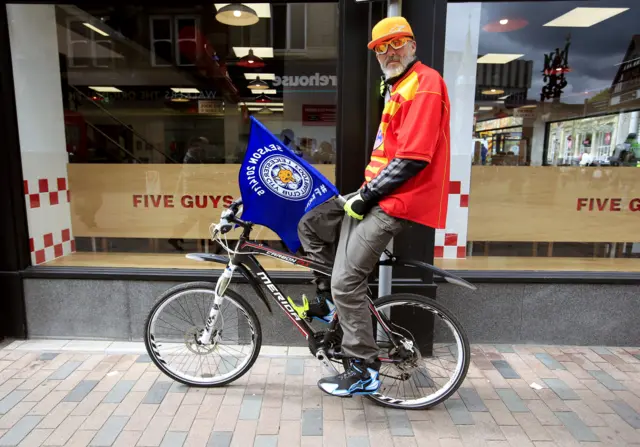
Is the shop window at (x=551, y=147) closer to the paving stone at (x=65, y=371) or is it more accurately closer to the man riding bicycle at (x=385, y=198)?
the man riding bicycle at (x=385, y=198)

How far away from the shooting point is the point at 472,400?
2.70 metres

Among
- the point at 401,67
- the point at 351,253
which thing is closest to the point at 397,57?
the point at 401,67

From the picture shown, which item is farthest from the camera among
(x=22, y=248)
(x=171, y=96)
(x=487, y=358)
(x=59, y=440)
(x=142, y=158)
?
(x=171, y=96)

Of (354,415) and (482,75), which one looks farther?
(482,75)

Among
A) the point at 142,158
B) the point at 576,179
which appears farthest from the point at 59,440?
the point at 576,179

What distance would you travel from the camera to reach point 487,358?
128 inches

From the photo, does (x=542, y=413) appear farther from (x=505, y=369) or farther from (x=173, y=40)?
(x=173, y=40)

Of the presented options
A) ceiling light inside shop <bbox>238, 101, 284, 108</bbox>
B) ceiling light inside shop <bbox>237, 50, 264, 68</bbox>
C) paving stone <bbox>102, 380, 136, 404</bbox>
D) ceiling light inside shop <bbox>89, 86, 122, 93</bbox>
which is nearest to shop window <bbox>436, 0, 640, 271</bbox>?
ceiling light inside shop <bbox>238, 101, 284, 108</bbox>

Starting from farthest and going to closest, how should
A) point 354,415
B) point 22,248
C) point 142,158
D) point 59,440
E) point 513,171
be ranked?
point 142,158 → point 513,171 → point 22,248 → point 354,415 → point 59,440

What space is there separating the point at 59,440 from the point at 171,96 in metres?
3.60

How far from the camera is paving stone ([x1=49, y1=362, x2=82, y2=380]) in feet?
9.68

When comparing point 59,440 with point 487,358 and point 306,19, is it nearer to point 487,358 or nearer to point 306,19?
point 487,358

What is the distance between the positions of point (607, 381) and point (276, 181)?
271cm

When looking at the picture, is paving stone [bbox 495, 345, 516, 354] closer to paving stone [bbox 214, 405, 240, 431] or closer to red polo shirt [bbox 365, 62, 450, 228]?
red polo shirt [bbox 365, 62, 450, 228]
